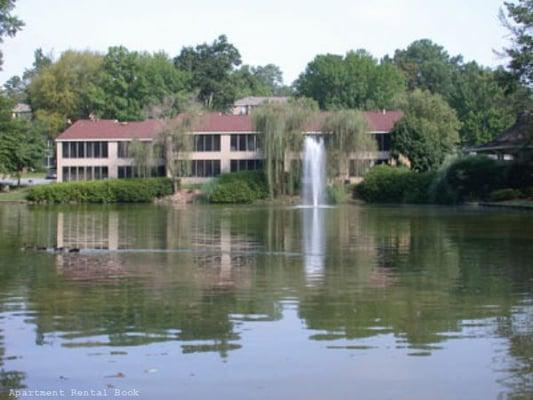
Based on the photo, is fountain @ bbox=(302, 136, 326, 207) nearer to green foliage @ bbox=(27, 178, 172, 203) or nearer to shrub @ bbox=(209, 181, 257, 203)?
shrub @ bbox=(209, 181, 257, 203)

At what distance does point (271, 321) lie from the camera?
42.9ft

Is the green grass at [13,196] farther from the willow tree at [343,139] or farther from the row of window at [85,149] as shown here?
the willow tree at [343,139]

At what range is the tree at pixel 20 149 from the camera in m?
79.6

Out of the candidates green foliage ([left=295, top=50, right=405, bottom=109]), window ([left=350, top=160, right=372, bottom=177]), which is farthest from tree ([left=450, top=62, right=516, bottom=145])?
window ([left=350, top=160, right=372, bottom=177])

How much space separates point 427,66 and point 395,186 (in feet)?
244

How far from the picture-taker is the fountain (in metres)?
71.1

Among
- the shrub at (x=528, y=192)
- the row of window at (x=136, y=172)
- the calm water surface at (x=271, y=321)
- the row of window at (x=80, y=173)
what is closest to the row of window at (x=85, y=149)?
the row of window at (x=80, y=173)

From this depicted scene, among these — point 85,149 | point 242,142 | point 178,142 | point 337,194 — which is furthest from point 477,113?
point 85,149

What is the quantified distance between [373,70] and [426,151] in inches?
1783

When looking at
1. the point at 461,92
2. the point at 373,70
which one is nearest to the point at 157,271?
the point at 461,92

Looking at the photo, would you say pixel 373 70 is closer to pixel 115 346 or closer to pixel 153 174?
pixel 153 174

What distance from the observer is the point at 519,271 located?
19.8 metres

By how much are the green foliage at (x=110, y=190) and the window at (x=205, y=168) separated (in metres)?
6.25

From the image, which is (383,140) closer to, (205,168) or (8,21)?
(205,168)
